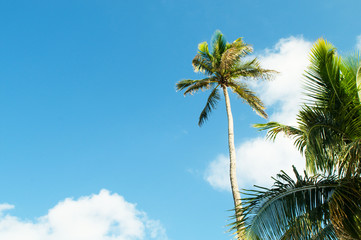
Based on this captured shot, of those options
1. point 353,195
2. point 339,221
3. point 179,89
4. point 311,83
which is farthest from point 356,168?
point 179,89

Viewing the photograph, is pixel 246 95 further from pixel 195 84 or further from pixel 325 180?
pixel 325 180

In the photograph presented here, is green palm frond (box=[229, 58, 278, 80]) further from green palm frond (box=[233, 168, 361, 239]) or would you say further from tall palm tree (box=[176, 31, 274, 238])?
green palm frond (box=[233, 168, 361, 239])

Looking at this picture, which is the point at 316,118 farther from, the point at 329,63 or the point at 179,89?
the point at 179,89

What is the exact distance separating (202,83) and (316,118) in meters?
10.7

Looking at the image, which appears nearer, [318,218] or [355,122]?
[318,218]

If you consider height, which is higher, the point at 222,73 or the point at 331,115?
the point at 222,73

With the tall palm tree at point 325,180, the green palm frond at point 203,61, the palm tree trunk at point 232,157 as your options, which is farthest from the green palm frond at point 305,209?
the green palm frond at point 203,61

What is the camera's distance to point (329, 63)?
28.7 ft

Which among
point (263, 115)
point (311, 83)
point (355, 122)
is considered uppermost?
point (263, 115)

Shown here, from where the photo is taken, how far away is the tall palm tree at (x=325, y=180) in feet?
22.8

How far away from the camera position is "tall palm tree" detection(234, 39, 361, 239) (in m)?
6.95

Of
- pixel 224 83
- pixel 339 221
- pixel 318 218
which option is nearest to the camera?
pixel 339 221

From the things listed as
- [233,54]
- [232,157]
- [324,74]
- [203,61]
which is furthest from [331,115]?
[203,61]

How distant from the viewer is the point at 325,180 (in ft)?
24.6
